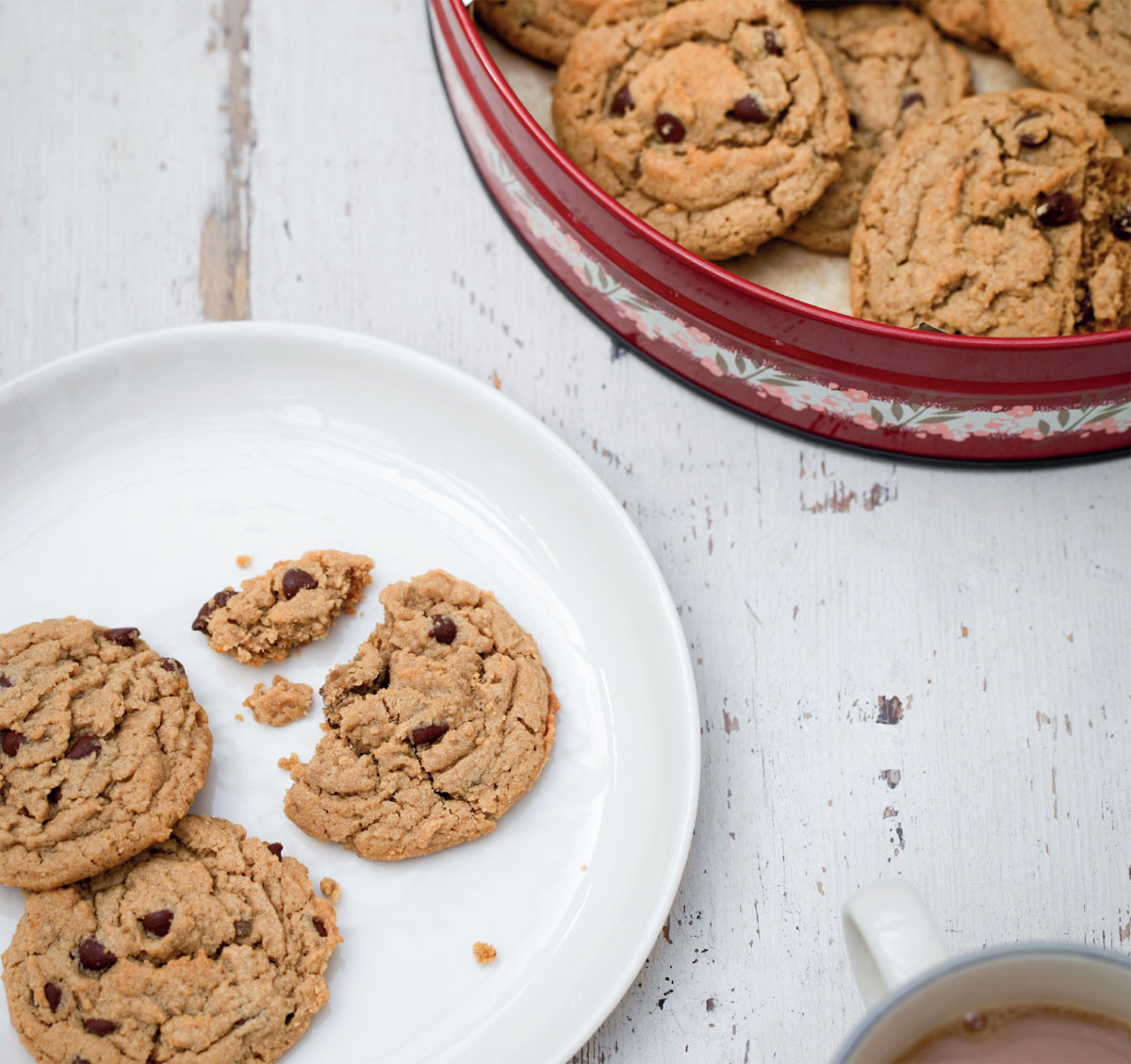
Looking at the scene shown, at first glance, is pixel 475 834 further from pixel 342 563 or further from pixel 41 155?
pixel 41 155

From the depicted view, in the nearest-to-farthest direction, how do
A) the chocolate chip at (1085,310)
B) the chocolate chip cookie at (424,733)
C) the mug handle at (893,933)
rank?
the mug handle at (893,933) < the chocolate chip cookie at (424,733) < the chocolate chip at (1085,310)

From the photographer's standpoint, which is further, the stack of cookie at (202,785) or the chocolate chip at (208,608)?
the chocolate chip at (208,608)

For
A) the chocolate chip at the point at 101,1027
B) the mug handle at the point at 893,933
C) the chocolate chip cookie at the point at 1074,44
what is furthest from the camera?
the chocolate chip cookie at the point at 1074,44

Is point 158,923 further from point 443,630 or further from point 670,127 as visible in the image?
point 670,127

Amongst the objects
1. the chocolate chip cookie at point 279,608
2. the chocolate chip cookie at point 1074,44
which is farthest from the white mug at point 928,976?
the chocolate chip cookie at point 1074,44

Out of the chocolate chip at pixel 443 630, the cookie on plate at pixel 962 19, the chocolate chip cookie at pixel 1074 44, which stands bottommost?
the chocolate chip at pixel 443 630

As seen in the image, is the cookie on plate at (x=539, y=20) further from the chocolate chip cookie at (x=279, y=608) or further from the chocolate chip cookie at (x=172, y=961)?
the chocolate chip cookie at (x=172, y=961)

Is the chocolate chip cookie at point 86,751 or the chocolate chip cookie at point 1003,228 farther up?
the chocolate chip cookie at point 1003,228
